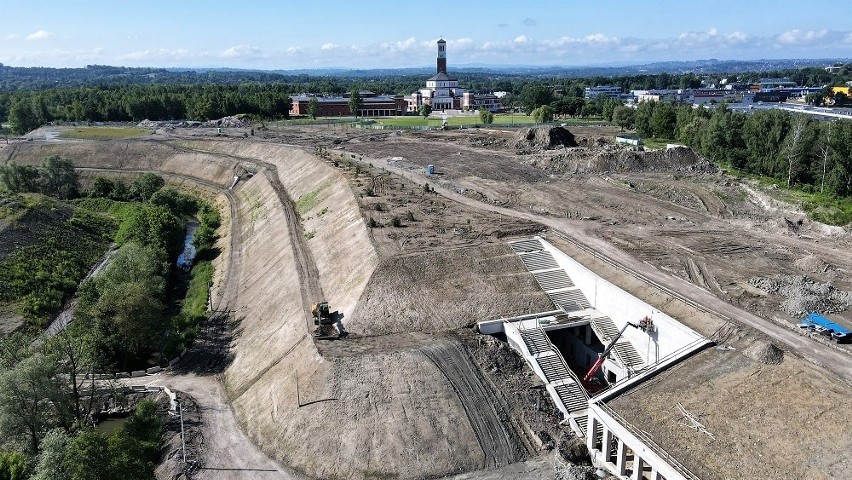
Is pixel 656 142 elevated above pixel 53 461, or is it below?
above

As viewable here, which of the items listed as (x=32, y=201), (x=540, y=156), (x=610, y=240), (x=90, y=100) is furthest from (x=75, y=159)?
(x=610, y=240)

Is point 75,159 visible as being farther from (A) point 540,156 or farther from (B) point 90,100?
(A) point 540,156

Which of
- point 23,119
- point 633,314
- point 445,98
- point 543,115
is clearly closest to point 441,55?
point 445,98

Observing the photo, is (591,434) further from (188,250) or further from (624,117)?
(624,117)

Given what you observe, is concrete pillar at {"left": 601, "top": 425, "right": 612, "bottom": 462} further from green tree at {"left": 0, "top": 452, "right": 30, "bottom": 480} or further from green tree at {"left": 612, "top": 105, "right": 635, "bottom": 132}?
green tree at {"left": 612, "top": 105, "right": 635, "bottom": 132}

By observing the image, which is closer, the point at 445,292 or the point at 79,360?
the point at 79,360

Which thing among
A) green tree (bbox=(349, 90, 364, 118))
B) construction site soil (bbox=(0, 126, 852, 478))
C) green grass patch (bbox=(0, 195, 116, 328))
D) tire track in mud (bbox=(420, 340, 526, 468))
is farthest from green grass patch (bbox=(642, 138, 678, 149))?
green grass patch (bbox=(0, 195, 116, 328))
